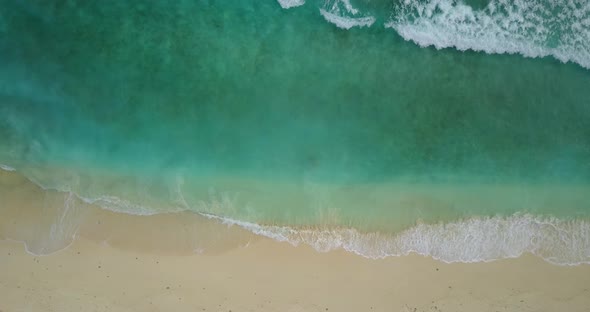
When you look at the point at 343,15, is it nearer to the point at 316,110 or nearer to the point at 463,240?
the point at 316,110

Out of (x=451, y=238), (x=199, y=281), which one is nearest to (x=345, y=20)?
(x=451, y=238)

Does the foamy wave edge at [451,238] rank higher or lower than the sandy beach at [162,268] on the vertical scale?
higher

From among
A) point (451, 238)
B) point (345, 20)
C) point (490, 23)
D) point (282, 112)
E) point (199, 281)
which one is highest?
point (490, 23)

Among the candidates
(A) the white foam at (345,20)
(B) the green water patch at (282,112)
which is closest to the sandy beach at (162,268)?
(B) the green water patch at (282,112)

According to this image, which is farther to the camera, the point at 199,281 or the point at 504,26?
the point at 504,26

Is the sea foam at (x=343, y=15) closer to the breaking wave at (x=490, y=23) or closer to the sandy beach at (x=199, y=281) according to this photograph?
the breaking wave at (x=490, y=23)

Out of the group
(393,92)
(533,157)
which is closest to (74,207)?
(393,92)

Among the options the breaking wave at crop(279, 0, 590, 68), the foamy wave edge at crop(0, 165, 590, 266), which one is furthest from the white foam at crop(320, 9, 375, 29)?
the foamy wave edge at crop(0, 165, 590, 266)
